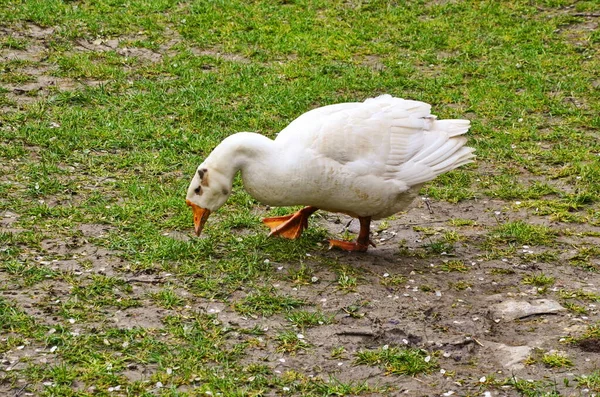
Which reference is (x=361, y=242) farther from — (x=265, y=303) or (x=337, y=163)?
(x=265, y=303)

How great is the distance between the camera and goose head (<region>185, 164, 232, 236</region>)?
6.34m

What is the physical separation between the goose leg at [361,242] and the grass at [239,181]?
5.1 inches

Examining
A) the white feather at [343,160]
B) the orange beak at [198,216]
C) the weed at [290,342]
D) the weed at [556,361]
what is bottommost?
the weed at [290,342]

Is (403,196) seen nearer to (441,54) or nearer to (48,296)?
(48,296)

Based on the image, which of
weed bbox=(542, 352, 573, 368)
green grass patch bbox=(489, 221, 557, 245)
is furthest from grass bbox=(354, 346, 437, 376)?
green grass patch bbox=(489, 221, 557, 245)

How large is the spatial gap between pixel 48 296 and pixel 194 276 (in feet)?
3.25

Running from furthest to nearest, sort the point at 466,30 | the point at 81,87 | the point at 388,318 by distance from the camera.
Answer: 1. the point at 466,30
2. the point at 81,87
3. the point at 388,318

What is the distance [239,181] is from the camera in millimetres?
7852

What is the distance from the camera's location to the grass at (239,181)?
5.35 meters

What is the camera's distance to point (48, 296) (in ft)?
19.0

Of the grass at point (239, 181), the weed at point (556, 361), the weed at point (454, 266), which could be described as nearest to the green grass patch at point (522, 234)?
the grass at point (239, 181)

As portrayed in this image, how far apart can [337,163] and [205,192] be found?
960 mm

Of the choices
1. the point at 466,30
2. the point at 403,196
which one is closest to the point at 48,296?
the point at 403,196

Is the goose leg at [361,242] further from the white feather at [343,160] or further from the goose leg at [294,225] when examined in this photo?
the goose leg at [294,225]
